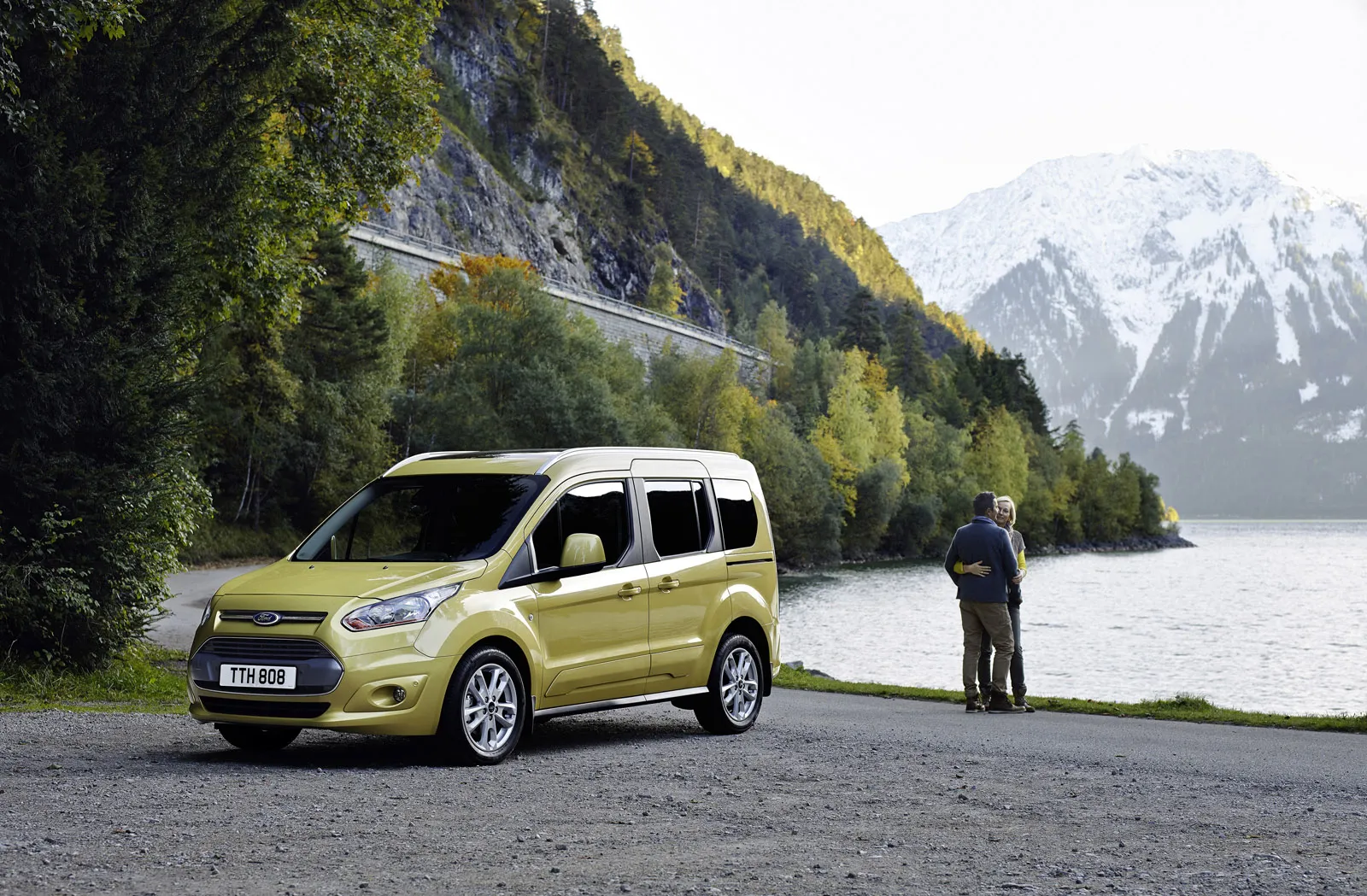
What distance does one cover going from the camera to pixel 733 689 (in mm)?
11945

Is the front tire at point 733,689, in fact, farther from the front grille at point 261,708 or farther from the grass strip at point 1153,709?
the grass strip at point 1153,709

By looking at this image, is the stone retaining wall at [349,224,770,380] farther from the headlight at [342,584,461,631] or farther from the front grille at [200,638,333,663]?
the headlight at [342,584,461,631]

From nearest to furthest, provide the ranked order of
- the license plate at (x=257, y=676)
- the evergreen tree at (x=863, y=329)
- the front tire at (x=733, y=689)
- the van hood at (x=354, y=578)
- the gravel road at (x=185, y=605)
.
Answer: the license plate at (x=257, y=676) → the van hood at (x=354, y=578) → the front tire at (x=733, y=689) → the gravel road at (x=185, y=605) → the evergreen tree at (x=863, y=329)

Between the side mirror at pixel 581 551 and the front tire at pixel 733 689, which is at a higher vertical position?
the side mirror at pixel 581 551

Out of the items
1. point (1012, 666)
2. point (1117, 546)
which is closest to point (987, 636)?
point (1012, 666)

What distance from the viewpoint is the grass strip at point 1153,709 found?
49.9 feet

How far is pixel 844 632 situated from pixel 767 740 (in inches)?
1081

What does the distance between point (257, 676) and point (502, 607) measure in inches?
67.4

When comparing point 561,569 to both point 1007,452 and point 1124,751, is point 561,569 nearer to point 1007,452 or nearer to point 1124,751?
point 1124,751

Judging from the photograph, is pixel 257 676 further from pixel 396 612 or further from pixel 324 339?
pixel 324 339

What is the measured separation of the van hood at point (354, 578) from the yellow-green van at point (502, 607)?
0.02 metres

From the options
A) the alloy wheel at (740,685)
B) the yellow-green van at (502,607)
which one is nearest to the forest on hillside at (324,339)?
the yellow-green van at (502,607)

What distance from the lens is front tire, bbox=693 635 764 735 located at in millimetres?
11727

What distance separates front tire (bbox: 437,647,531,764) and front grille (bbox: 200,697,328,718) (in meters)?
0.86
